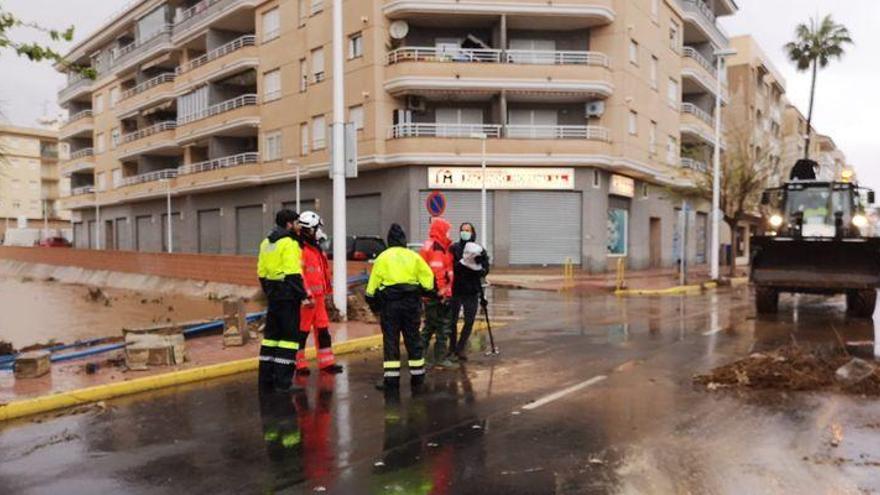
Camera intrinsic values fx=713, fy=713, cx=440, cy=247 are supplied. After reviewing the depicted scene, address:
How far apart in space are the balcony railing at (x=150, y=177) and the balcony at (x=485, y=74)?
2109cm

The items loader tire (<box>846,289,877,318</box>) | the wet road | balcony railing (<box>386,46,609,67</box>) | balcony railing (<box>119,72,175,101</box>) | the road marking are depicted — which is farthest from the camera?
balcony railing (<box>119,72,175,101</box>)

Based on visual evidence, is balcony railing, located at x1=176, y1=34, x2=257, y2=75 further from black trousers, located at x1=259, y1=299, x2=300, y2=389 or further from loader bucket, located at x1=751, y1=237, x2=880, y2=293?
black trousers, located at x1=259, y1=299, x2=300, y2=389

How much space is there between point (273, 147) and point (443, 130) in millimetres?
10060

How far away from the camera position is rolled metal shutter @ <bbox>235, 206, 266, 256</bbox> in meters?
37.9

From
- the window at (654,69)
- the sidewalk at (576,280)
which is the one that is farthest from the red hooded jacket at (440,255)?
the window at (654,69)

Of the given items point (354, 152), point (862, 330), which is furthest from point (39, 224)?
point (862, 330)

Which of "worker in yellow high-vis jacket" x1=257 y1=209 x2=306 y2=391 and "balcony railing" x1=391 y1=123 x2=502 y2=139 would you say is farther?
"balcony railing" x1=391 y1=123 x2=502 y2=139

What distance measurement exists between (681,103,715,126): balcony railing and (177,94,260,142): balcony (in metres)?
23.2

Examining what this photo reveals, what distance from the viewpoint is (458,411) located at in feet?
22.7

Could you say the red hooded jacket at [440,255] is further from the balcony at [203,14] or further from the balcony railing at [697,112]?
the balcony railing at [697,112]

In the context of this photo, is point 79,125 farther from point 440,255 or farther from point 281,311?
point 281,311

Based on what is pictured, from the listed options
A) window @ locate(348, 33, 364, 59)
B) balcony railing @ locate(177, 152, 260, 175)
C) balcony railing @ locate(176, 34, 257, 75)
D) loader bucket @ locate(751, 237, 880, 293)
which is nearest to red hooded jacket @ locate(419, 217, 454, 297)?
loader bucket @ locate(751, 237, 880, 293)

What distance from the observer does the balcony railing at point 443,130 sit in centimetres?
2959

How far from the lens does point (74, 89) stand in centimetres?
5919
